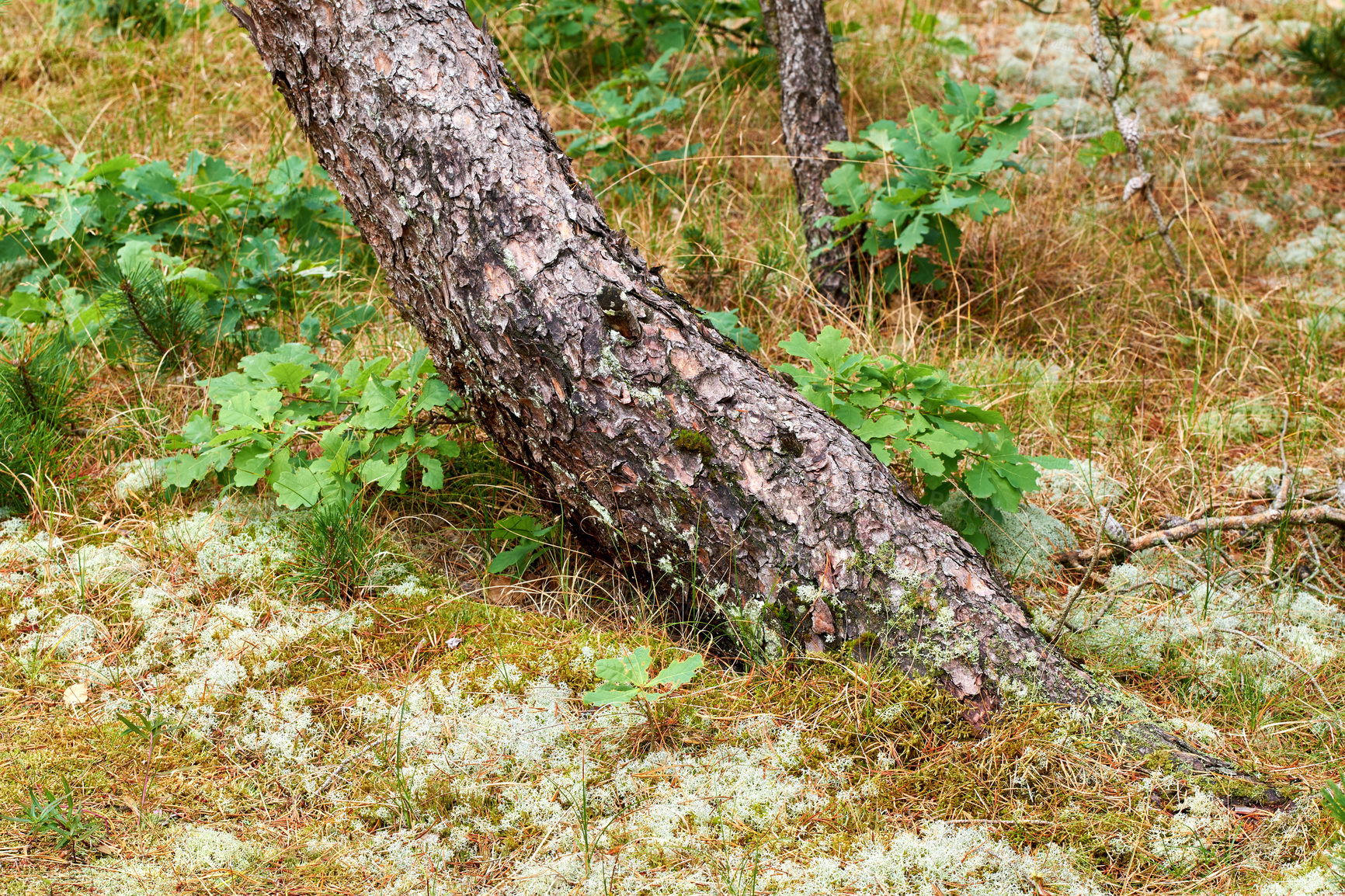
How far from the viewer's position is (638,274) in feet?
7.30

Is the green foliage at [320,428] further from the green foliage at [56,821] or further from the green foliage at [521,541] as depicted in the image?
the green foliage at [56,821]

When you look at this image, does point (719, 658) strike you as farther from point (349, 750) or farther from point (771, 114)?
point (771, 114)

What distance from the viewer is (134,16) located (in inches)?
202

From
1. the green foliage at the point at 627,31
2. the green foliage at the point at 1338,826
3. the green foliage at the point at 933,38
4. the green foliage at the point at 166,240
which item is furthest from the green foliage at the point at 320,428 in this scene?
the green foliage at the point at 933,38

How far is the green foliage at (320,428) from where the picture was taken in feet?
8.00

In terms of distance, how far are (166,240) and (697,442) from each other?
8.94 ft

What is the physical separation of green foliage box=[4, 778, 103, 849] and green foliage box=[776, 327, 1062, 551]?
1.85 meters

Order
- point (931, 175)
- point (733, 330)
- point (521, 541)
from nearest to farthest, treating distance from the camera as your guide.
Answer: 1. point (521, 541)
2. point (733, 330)
3. point (931, 175)

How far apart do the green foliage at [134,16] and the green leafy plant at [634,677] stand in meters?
4.88

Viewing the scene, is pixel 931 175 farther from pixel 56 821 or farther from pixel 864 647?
pixel 56 821

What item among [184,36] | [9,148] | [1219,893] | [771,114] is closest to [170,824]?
[1219,893]

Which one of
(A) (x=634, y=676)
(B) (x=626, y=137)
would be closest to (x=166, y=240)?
(B) (x=626, y=137)

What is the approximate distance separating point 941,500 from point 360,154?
1774mm

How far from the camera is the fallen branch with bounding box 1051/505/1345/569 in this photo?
104 inches
